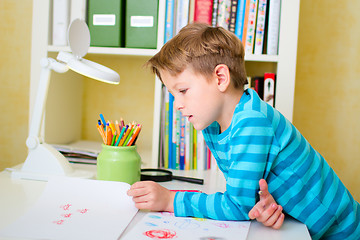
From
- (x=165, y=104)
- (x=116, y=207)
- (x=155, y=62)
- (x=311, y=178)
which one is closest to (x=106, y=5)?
(x=165, y=104)

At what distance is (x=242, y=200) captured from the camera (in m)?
0.75

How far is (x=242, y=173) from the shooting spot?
2.46 ft

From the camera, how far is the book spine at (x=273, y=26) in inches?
48.2

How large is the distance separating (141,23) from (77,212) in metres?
0.72

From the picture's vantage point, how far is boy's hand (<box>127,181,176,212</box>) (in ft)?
2.60

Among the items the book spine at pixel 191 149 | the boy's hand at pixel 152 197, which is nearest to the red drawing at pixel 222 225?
the boy's hand at pixel 152 197

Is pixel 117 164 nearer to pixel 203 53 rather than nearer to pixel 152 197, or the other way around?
pixel 152 197

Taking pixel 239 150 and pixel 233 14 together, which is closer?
pixel 239 150

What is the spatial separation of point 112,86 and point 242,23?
26.0 inches

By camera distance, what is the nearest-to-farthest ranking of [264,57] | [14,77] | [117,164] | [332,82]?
[117,164] → [264,57] → [332,82] → [14,77]

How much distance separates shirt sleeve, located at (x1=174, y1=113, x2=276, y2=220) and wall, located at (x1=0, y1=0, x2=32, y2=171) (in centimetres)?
124

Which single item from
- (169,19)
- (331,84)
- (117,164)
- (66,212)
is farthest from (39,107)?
(331,84)

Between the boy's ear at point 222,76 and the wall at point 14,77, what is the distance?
1161 millimetres

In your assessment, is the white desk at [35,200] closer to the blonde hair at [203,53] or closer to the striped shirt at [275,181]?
the striped shirt at [275,181]
